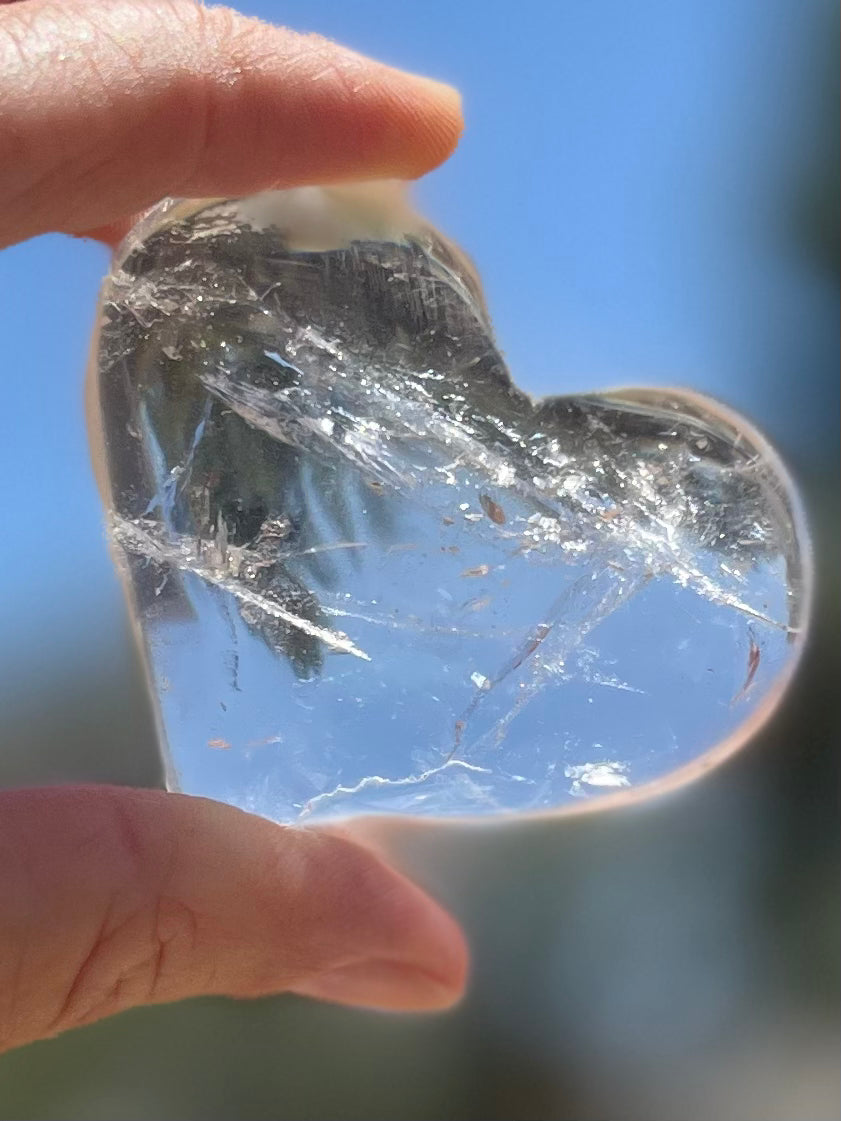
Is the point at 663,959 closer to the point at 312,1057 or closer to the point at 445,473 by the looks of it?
the point at 312,1057

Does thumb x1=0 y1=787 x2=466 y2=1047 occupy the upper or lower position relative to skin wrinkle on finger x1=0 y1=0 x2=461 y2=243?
lower

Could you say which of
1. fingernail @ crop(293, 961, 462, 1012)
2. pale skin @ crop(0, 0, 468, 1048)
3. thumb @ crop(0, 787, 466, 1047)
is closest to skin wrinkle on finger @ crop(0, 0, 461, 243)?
pale skin @ crop(0, 0, 468, 1048)

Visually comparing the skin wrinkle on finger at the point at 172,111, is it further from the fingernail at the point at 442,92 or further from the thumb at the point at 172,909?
the thumb at the point at 172,909

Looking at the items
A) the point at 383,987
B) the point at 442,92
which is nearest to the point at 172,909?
the point at 383,987

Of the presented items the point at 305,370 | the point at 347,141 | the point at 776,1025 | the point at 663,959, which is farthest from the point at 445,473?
the point at 776,1025

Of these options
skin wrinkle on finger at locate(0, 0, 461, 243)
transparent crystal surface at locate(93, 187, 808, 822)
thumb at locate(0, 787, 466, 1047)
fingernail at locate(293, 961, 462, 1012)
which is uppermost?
skin wrinkle on finger at locate(0, 0, 461, 243)

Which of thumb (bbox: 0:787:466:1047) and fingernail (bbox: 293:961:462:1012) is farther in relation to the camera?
fingernail (bbox: 293:961:462:1012)

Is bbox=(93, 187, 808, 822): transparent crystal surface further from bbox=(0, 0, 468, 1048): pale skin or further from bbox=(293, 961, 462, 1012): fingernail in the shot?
bbox=(293, 961, 462, 1012): fingernail

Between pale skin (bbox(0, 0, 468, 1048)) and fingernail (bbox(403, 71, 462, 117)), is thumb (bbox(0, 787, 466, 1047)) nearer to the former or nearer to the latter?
pale skin (bbox(0, 0, 468, 1048))
